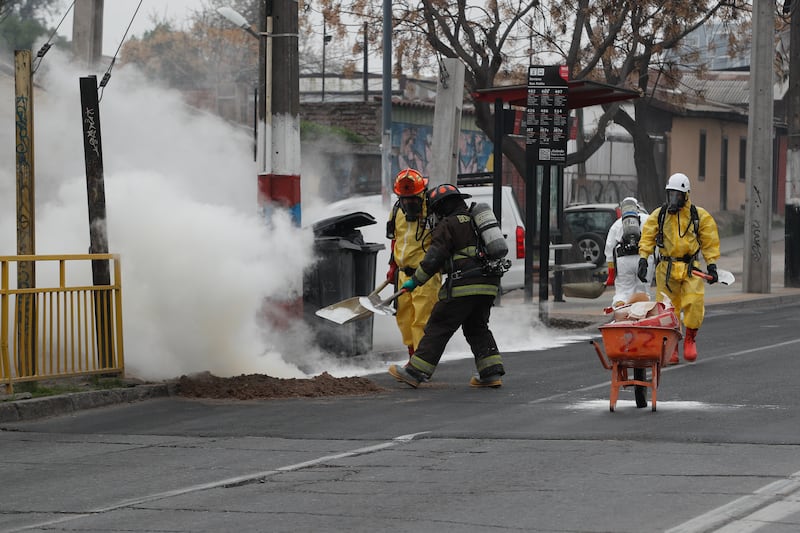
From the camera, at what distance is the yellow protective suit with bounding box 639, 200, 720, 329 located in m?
12.8

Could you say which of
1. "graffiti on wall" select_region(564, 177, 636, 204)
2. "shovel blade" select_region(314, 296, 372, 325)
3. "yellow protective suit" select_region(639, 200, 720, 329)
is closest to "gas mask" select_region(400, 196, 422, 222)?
"shovel blade" select_region(314, 296, 372, 325)

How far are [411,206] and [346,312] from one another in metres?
1.11

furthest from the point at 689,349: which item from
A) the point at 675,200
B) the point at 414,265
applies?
the point at 414,265

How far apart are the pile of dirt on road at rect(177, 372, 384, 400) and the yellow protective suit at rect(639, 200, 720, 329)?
11.2 feet

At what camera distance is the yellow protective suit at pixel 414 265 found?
11.9 metres

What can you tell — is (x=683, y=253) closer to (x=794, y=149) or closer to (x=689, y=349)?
(x=689, y=349)

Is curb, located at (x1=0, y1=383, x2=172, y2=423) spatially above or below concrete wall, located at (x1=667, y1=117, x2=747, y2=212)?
below

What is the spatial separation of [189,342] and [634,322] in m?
4.32

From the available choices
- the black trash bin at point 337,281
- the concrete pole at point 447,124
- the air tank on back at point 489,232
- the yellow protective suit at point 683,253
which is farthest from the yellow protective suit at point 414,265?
the concrete pole at point 447,124

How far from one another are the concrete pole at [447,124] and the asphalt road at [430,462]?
17.7 ft

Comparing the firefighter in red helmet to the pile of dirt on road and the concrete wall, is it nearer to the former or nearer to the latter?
the pile of dirt on road

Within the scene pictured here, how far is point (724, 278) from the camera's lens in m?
12.6

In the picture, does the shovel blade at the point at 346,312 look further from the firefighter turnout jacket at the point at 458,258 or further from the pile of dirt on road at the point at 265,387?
the firefighter turnout jacket at the point at 458,258

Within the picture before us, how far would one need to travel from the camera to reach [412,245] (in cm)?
1187
